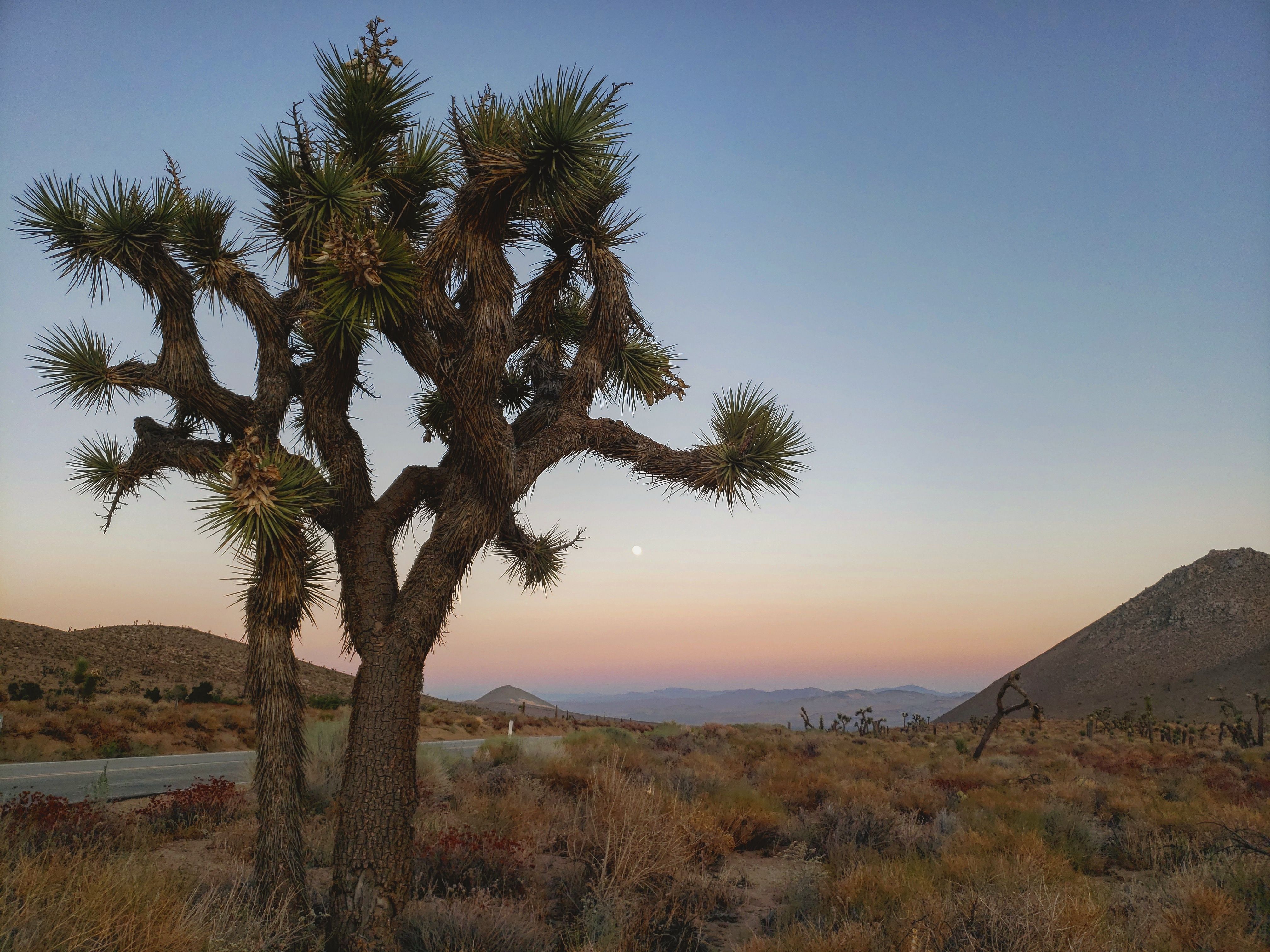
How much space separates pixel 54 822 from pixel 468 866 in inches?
164

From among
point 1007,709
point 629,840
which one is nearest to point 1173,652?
point 1007,709

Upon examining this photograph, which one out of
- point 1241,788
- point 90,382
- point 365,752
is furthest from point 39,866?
point 1241,788

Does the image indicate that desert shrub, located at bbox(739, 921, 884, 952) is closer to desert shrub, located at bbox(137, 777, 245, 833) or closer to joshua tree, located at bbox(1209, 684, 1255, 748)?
desert shrub, located at bbox(137, 777, 245, 833)

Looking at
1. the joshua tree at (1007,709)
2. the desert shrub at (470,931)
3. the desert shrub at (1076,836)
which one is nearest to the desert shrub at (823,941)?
the desert shrub at (470,931)

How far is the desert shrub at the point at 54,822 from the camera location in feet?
22.0

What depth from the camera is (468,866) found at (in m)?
7.49

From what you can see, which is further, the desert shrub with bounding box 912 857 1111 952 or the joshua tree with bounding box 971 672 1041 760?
the joshua tree with bounding box 971 672 1041 760

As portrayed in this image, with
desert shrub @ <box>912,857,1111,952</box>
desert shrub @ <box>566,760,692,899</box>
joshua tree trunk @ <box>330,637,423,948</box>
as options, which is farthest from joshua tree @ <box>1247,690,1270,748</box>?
joshua tree trunk @ <box>330,637,423,948</box>

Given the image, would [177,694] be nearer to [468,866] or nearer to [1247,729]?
[468,866]

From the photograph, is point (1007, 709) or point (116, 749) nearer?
point (116, 749)

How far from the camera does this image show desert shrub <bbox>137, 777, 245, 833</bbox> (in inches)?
372

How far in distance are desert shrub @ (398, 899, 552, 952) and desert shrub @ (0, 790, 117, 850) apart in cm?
309

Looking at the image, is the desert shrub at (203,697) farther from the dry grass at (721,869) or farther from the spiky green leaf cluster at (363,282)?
the spiky green leaf cluster at (363,282)

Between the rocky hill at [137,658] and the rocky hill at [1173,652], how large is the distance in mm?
75045
